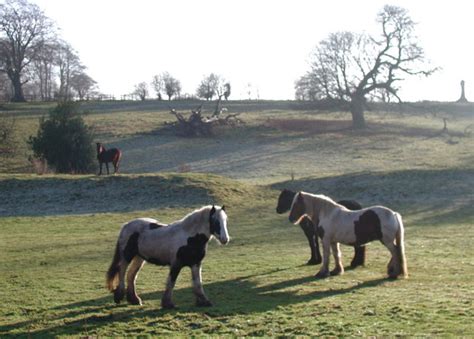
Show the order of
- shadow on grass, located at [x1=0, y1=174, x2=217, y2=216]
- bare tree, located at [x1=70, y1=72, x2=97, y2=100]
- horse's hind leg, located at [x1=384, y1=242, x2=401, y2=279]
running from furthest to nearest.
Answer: bare tree, located at [x1=70, y1=72, x2=97, y2=100] < shadow on grass, located at [x1=0, y1=174, x2=217, y2=216] < horse's hind leg, located at [x1=384, y1=242, x2=401, y2=279]

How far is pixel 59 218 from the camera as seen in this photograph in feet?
82.7

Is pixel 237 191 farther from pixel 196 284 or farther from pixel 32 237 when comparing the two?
pixel 196 284

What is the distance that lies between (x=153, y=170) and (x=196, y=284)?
30.7 metres

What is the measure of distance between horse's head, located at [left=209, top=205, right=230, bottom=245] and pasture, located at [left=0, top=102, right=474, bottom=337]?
1188 millimetres

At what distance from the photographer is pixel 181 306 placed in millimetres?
10492

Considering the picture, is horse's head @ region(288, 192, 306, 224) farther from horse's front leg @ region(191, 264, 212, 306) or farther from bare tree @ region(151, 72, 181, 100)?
bare tree @ region(151, 72, 181, 100)

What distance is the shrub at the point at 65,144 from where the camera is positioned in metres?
36.8

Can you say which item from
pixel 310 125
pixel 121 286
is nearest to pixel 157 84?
pixel 310 125

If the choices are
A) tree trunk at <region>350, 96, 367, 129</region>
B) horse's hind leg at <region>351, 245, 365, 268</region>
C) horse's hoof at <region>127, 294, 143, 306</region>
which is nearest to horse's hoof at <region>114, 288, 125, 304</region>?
horse's hoof at <region>127, 294, 143, 306</region>

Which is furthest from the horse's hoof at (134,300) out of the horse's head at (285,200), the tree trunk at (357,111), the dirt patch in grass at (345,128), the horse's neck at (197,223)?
the tree trunk at (357,111)

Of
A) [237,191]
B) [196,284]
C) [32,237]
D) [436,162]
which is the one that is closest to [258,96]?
[436,162]

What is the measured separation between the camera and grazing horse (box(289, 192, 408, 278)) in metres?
12.7

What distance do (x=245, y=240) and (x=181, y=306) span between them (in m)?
9.09

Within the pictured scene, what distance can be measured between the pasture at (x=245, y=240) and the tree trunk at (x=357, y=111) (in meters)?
4.31
